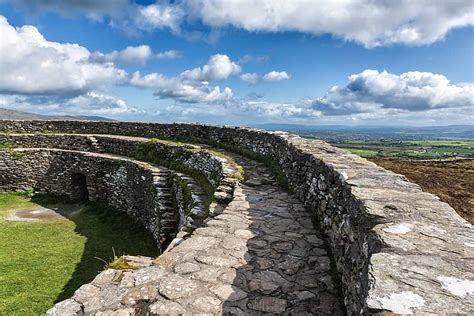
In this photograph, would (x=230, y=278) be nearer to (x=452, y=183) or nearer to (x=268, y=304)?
(x=268, y=304)

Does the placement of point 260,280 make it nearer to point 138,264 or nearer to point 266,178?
point 138,264

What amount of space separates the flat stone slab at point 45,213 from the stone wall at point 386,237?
50.6 feet

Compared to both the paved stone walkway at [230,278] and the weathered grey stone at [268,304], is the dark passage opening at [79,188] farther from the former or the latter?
the weathered grey stone at [268,304]

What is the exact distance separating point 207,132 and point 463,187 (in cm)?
1337

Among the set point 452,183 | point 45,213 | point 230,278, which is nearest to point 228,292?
point 230,278

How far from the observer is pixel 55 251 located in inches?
573

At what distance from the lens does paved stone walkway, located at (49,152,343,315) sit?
15.5ft

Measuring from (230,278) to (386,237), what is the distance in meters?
2.47

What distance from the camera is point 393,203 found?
4848 mm

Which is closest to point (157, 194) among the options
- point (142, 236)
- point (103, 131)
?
point (142, 236)

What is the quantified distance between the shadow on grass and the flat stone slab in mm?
551

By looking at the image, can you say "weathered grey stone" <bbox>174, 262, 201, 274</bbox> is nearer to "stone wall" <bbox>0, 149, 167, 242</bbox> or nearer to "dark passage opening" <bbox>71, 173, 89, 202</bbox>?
"stone wall" <bbox>0, 149, 167, 242</bbox>

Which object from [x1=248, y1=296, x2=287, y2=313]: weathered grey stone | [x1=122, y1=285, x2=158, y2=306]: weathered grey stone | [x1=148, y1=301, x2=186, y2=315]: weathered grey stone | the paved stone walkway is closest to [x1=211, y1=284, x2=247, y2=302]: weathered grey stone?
the paved stone walkway

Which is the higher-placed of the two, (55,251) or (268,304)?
(268,304)
